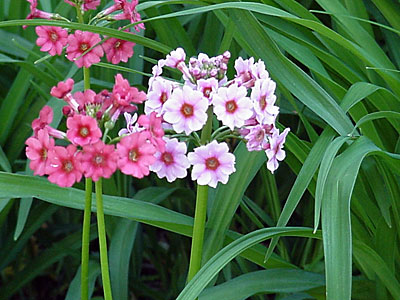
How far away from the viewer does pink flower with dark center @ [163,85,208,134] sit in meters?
0.85

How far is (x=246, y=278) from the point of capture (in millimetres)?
1199

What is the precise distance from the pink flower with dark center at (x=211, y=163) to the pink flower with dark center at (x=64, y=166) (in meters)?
0.14

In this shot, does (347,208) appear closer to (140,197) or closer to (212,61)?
(212,61)

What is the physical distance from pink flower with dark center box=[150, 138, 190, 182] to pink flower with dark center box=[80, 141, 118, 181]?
94 mm

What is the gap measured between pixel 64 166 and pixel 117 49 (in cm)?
34

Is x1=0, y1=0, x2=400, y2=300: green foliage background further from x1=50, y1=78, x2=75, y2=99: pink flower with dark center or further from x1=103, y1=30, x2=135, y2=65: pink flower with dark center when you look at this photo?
x1=50, y1=78, x2=75, y2=99: pink flower with dark center

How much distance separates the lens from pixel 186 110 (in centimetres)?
→ 85

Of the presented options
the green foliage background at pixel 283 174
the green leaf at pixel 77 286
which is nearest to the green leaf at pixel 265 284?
the green foliage background at pixel 283 174

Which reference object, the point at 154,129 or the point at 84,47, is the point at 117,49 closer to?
the point at 84,47

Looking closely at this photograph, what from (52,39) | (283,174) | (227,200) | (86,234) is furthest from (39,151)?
(283,174)

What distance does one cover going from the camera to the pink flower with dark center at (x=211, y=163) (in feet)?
2.81

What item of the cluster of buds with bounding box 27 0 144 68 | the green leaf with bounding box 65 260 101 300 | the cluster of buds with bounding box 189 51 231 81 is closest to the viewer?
the cluster of buds with bounding box 189 51 231 81

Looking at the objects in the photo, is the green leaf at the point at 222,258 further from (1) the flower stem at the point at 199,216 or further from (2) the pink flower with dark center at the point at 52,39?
(2) the pink flower with dark center at the point at 52,39

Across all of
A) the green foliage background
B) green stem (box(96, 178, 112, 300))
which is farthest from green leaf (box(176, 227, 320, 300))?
green stem (box(96, 178, 112, 300))
